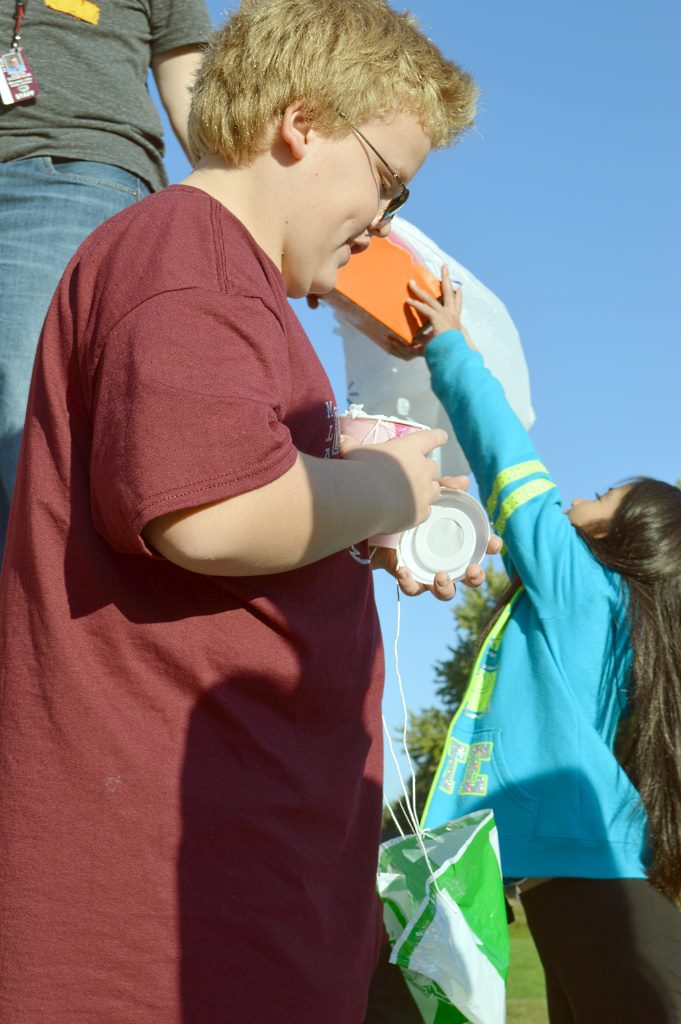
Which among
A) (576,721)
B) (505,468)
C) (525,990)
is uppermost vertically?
(505,468)

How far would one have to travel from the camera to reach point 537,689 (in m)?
3.01

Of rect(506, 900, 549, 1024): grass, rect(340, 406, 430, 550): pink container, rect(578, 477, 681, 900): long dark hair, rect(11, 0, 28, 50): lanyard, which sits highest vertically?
rect(11, 0, 28, 50): lanyard

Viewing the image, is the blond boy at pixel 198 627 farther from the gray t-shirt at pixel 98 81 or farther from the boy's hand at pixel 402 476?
the gray t-shirt at pixel 98 81

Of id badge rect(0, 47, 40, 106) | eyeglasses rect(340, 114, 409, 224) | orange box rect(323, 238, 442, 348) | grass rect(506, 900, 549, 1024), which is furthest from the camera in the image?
grass rect(506, 900, 549, 1024)

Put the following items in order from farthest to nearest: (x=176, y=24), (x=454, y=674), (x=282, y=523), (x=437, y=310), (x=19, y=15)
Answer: (x=454, y=674)
(x=437, y=310)
(x=176, y=24)
(x=19, y=15)
(x=282, y=523)

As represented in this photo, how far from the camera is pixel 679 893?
277 cm

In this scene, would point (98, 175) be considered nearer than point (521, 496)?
Yes

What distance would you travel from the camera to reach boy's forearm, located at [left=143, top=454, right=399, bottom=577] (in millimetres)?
1236

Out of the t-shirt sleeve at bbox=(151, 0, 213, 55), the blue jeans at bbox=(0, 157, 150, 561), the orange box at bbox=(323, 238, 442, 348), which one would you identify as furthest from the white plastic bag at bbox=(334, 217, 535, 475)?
the blue jeans at bbox=(0, 157, 150, 561)

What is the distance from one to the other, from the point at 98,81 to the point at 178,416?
1.39m

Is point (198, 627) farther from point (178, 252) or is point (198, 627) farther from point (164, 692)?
point (178, 252)

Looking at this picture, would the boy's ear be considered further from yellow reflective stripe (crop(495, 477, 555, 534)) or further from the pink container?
yellow reflective stripe (crop(495, 477, 555, 534))

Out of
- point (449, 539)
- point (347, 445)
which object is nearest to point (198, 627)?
point (347, 445)

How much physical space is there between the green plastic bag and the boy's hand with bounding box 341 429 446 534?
0.66 metres
